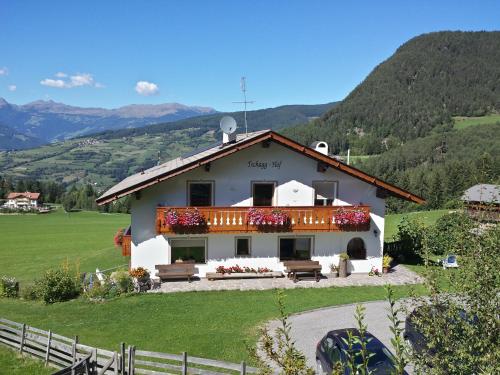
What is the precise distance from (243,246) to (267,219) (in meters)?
2.30

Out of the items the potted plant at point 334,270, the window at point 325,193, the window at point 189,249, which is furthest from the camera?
the window at point 325,193

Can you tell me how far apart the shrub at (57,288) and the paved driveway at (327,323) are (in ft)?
31.9

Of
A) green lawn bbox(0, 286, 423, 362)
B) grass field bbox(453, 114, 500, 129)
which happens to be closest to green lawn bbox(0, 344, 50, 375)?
green lawn bbox(0, 286, 423, 362)

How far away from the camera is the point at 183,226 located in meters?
21.5

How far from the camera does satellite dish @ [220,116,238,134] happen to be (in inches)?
999

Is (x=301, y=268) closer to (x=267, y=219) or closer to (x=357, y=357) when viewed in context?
(x=267, y=219)

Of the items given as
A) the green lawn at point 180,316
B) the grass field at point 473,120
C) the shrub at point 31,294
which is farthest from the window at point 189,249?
the grass field at point 473,120

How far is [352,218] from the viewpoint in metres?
22.6

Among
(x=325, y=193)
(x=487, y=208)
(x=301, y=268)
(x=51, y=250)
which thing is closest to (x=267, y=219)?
(x=301, y=268)

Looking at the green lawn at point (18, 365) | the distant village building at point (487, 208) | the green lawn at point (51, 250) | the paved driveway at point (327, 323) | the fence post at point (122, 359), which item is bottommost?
the green lawn at point (18, 365)

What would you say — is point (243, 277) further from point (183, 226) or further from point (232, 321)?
point (232, 321)

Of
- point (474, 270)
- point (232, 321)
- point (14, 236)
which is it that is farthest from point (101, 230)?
point (474, 270)

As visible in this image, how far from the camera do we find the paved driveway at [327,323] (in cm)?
1508

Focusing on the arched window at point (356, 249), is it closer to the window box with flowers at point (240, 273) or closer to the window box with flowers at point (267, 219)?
the window box with flowers at point (240, 273)
